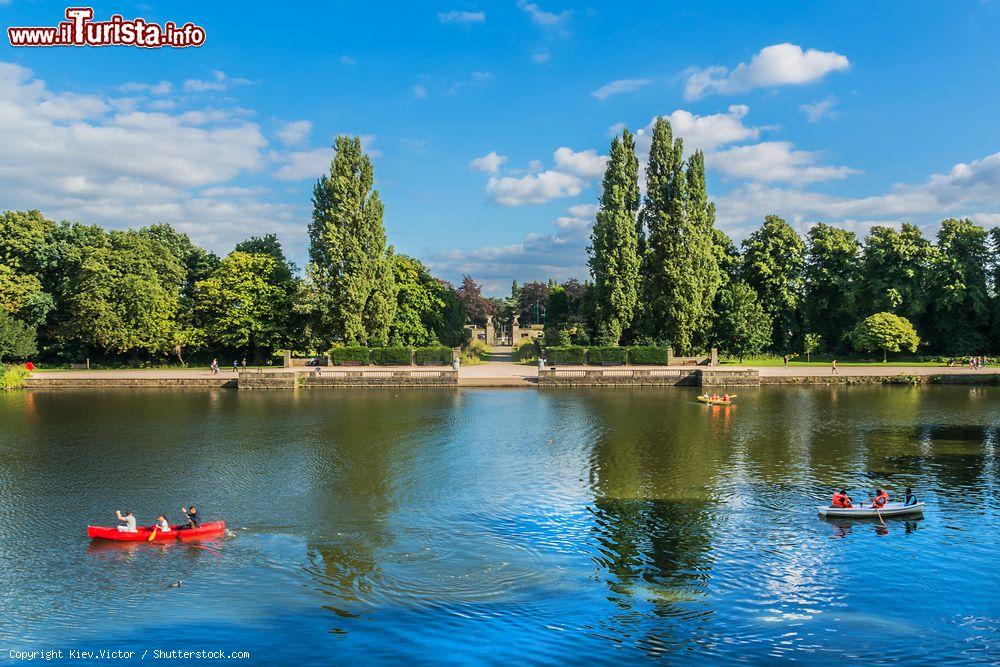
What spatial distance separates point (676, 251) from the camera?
194 feet

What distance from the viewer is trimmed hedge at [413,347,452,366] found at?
197 ft

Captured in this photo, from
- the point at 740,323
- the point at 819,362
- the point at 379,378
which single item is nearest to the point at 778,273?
the point at 819,362

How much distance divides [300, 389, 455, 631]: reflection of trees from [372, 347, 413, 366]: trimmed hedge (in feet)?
47.4

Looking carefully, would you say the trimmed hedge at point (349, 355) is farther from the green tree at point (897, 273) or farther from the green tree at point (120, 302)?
the green tree at point (897, 273)

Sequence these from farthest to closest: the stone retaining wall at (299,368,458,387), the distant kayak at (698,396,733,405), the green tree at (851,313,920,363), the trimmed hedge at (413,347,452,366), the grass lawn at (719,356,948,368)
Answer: the grass lawn at (719,356,948,368) → the trimmed hedge at (413,347,452,366) → the green tree at (851,313,920,363) → the stone retaining wall at (299,368,458,387) → the distant kayak at (698,396,733,405)

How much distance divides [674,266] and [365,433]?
3740 cm

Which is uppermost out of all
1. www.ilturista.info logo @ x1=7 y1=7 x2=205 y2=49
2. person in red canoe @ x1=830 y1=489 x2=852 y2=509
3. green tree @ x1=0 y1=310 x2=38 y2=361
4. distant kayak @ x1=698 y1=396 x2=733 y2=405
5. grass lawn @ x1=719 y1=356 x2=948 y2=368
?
www.ilturista.info logo @ x1=7 y1=7 x2=205 y2=49

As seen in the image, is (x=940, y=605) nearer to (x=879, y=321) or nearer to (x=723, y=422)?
(x=723, y=422)

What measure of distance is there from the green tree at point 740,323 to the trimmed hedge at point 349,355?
33.3 m

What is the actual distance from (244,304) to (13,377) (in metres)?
18.5

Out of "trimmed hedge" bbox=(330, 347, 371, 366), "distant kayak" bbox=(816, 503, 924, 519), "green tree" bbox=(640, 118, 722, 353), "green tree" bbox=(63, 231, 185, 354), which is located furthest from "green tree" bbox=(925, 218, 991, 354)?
"green tree" bbox=(63, 231, 185, 354)

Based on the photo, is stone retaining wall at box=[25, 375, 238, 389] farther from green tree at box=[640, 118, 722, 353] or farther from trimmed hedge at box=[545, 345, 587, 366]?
green tree at box=[640, 118, 722, 353]

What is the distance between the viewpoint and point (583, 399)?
4362 cm

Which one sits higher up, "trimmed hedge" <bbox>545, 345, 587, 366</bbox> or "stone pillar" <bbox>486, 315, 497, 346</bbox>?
"stone pillar" <bbox>486, 315, 497, 346</bbox>
